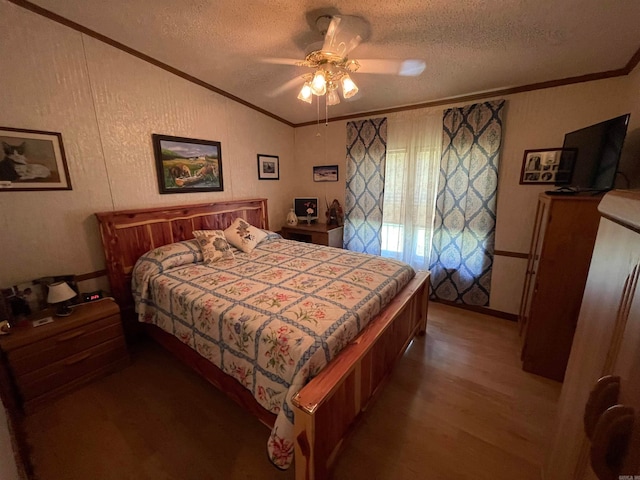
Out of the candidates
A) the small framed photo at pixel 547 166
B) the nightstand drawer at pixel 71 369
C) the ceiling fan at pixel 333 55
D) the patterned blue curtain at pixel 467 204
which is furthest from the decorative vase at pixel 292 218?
the small framed photo at pixel 547 166

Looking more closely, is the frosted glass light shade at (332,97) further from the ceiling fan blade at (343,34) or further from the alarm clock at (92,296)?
the alarm clock at (92,296)

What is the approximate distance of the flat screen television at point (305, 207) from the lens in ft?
13.6

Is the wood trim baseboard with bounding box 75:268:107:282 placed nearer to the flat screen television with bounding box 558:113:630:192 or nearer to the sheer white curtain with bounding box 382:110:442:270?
the sheer white curtain with bounding box 382:110:442:270

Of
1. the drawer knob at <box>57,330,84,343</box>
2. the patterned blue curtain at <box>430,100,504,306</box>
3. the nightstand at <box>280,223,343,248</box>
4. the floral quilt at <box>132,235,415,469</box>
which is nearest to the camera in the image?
the floral quilt at <box>132,235,415,469</box>

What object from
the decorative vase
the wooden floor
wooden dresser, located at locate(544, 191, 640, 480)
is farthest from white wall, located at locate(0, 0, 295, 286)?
wooden dresser, located at locate(544, 191, 640, 480)

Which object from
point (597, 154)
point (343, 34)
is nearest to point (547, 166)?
point (597, 154)

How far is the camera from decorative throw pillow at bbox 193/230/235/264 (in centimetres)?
256

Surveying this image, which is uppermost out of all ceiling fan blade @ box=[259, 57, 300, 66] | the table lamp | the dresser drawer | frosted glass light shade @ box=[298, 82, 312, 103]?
ceiling fan blade @ box=[259, 57, 300, 66]

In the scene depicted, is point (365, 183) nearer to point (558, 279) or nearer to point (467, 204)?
point (467, 204)

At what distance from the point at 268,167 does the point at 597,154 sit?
3.48 m

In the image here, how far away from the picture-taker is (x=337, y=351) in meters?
1.43

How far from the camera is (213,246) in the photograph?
262 centimetres

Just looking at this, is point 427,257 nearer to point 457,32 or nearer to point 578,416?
point 457,32

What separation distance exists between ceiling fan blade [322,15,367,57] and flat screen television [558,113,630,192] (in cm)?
175
